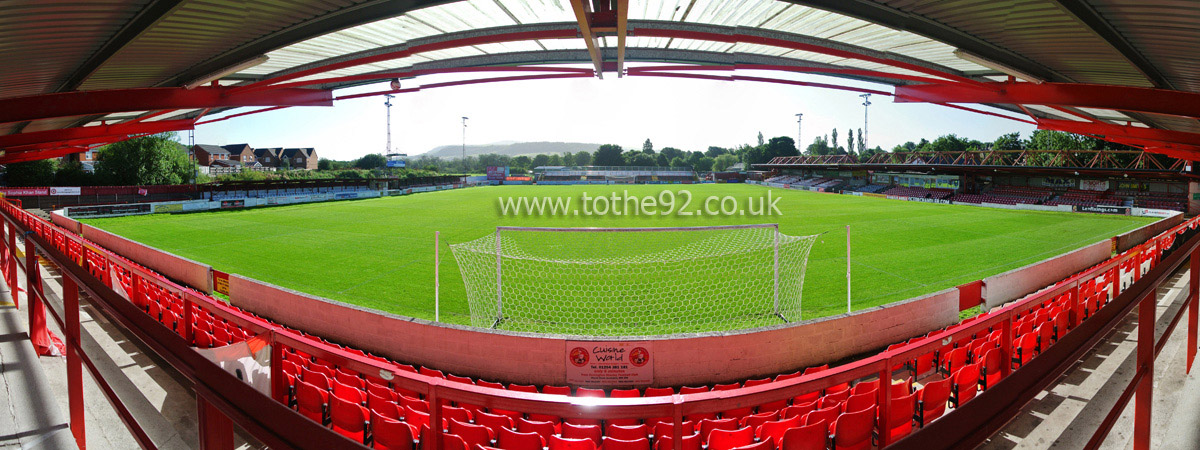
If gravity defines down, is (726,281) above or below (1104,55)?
below

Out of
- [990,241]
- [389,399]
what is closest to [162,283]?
[389,399]

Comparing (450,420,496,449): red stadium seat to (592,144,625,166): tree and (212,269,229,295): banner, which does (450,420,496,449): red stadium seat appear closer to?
(212,269,229,295): banner

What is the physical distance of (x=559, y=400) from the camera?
195 cm

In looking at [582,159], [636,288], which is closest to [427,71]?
[636,288]

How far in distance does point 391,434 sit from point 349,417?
0.72m

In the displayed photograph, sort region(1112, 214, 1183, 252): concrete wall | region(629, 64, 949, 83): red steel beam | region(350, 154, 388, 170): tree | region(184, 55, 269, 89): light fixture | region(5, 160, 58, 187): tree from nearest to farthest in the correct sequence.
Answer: region(184, 55, 269, 89): light fixture
region(629, 64, 949, 83): red steel beam
region(1112, 214, 1183, 252): concrete wall
region(5, 160, 58, 187): tree
region(350, 154, 388, 170): tree

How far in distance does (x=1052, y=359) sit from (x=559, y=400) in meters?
1.58

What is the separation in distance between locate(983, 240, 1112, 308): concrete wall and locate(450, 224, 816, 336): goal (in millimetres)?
4035

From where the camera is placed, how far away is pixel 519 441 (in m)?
4.64

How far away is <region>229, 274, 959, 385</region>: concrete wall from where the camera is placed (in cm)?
769

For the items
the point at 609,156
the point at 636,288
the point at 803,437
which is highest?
the point at 609,156

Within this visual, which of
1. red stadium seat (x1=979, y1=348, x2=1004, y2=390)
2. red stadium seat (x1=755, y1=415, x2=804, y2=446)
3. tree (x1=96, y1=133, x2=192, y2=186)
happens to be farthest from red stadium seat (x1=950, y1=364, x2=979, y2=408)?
tree (x1=96, y1=133, x2=192, y2=186)

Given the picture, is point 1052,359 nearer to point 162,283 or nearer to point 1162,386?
point 1162,386

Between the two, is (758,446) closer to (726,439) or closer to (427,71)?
(726,439)
